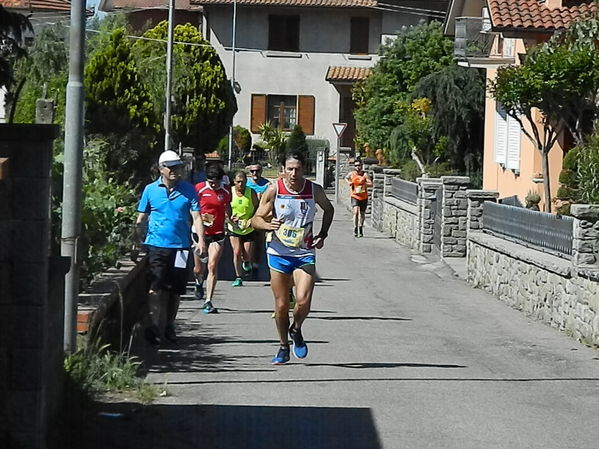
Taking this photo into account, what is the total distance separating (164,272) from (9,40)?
4739mm

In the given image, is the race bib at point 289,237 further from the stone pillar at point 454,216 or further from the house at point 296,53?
the house at point 296,53

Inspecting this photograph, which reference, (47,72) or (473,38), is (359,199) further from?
(47,72)

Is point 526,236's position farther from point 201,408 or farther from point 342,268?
point 201,408

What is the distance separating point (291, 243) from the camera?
1043 cm

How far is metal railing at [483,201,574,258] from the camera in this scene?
47.4 ft

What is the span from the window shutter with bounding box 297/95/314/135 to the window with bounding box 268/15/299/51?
2323mm

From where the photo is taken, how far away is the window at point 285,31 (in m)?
55.3

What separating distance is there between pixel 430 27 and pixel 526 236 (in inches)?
1049

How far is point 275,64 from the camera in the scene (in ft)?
181

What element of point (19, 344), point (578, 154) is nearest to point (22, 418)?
point (19, 344)

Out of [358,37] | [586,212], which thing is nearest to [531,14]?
[586,212]

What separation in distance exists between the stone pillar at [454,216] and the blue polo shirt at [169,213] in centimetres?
1154

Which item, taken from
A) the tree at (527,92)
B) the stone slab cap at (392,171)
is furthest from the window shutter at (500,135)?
the tree at (527,92)

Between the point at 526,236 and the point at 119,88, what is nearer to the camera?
the point at 526,236
